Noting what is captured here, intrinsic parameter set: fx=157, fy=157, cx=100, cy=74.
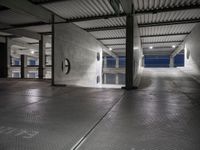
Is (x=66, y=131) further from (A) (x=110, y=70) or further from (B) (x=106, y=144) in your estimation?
(A) (x=110, y=70)

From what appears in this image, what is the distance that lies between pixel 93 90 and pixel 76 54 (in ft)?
14.7

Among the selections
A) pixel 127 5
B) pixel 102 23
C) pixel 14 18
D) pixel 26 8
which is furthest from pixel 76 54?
pixel 127 5

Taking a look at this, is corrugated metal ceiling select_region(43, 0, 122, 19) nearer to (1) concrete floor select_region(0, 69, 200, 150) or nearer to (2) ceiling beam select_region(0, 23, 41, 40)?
(2) ceiling beam select_region(0, 23, 41, 40)

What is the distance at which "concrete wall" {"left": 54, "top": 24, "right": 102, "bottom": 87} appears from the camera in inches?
320

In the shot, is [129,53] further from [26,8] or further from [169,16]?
[26,8]

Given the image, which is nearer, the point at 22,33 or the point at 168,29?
the point at 168,29

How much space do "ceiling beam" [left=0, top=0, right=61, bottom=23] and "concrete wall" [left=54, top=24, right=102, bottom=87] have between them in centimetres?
88

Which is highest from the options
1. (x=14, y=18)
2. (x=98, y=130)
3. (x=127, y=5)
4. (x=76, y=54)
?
(x=14, y=18)

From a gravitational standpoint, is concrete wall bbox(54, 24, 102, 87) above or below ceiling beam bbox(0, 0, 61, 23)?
below

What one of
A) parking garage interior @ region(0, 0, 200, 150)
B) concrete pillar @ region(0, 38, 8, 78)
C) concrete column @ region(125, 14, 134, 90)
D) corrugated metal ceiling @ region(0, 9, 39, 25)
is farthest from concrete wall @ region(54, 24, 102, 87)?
concrete pillar @ region(0, 38, 8, 78)

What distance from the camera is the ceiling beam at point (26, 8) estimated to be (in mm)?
5971

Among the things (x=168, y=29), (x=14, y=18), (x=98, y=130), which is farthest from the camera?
(x=168, y=29)

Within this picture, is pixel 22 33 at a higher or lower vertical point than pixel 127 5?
higher

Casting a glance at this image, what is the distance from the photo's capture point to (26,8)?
645 cm
